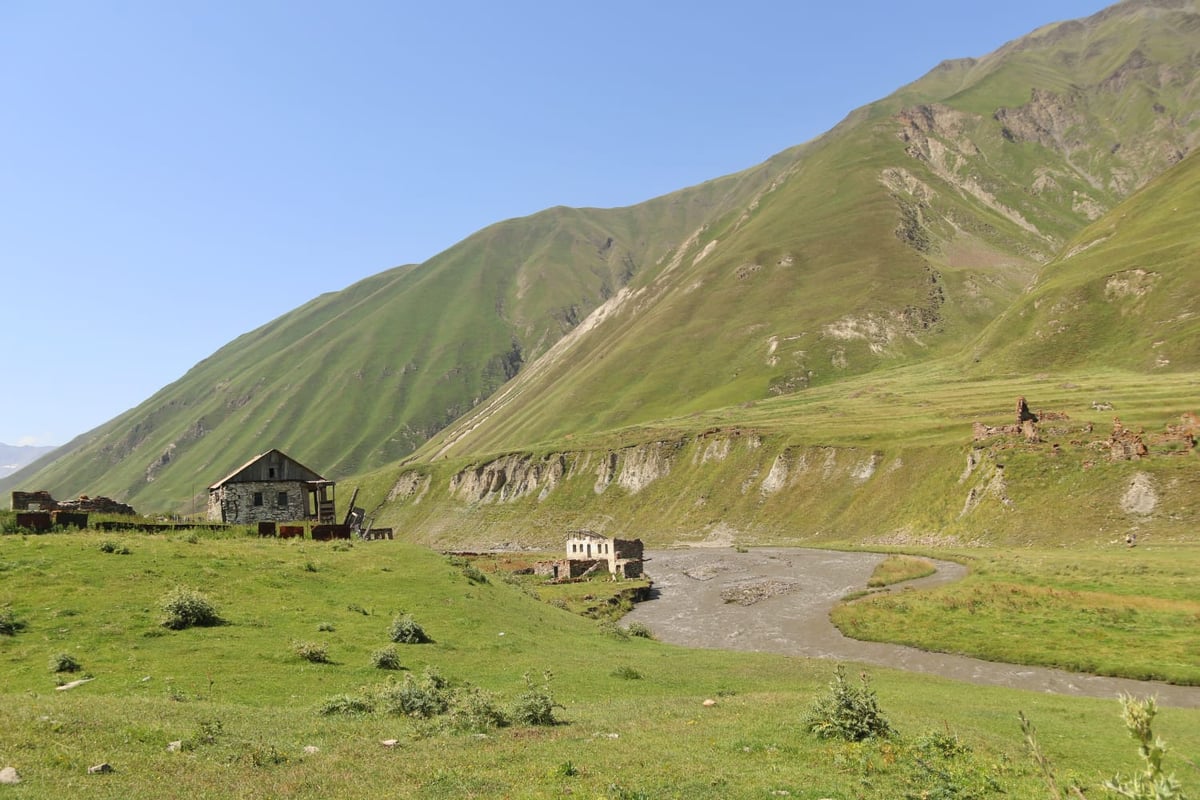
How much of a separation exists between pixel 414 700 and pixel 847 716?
1220 centimetres

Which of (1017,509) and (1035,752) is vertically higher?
(1035,752)

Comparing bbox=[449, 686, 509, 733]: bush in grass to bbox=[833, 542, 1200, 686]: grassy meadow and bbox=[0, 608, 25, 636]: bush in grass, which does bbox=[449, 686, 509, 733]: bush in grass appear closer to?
bbox=[0, 608, 25, 636]: bush in grass

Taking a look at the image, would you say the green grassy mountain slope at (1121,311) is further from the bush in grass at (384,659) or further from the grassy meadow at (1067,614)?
the bush in grass at (384,659)

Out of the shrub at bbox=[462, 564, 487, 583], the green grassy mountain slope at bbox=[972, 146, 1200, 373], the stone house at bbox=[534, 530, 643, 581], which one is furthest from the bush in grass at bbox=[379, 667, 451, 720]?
the green grassy mountain slope at bbox=[972, 146, 1200, 373]

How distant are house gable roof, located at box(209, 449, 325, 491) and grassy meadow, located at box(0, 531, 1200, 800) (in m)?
28.9

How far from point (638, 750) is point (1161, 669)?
33637 millimetres

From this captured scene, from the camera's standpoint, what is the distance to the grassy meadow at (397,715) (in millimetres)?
14945

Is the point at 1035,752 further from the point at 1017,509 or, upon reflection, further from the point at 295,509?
the point at 1017,509

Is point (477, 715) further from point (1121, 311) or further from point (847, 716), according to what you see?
point (1121, 311)

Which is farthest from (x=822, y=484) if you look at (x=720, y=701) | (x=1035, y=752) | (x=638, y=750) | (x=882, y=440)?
(x=1035, y=752)

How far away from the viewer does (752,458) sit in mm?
134250

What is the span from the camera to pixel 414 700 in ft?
70.5

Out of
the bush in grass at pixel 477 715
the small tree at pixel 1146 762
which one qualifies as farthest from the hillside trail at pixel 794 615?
the small tree at pixel 1146 762

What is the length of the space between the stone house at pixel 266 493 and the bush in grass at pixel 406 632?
43.6 metres
